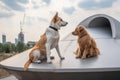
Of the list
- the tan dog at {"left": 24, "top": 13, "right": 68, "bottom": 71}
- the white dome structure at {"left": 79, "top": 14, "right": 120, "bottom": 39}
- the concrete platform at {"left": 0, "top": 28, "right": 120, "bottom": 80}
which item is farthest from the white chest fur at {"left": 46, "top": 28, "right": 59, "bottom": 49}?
the white dome structure at {"left": 79, "top": 14, "right": 120, "bottom": 39}

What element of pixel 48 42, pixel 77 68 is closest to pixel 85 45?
pixel 77 68

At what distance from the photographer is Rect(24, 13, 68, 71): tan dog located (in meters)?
8.45

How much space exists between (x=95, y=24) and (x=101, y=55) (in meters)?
3.65

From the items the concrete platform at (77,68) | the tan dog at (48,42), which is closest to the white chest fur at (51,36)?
the tan dog at (48,42)

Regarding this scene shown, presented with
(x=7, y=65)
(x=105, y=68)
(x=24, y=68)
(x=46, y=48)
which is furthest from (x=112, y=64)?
(x=7, y=65)

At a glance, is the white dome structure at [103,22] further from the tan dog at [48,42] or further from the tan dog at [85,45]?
the tan dog at [48,42]

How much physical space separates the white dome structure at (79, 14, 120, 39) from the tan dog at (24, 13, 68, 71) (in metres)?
3.38

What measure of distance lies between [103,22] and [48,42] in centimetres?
453

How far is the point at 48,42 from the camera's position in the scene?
8.51 meters

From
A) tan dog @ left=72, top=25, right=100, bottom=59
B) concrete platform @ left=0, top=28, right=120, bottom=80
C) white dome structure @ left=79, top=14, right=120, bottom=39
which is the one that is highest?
white dome structure @ left=79, top=14, right=120, bottom=39

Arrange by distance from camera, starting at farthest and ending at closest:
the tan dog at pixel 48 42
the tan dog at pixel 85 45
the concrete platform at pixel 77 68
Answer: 1. the tan dog at pixel 85 45
2. the tan dog at pixel 48 42
3. the concrete platform at pixel 77 68

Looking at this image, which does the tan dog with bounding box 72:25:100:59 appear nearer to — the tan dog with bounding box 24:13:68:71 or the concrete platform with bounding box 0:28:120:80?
the concrete platform with bounding box 0:28:120:80

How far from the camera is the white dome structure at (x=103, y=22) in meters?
11.3

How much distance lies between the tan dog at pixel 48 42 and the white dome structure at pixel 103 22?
133 inches
